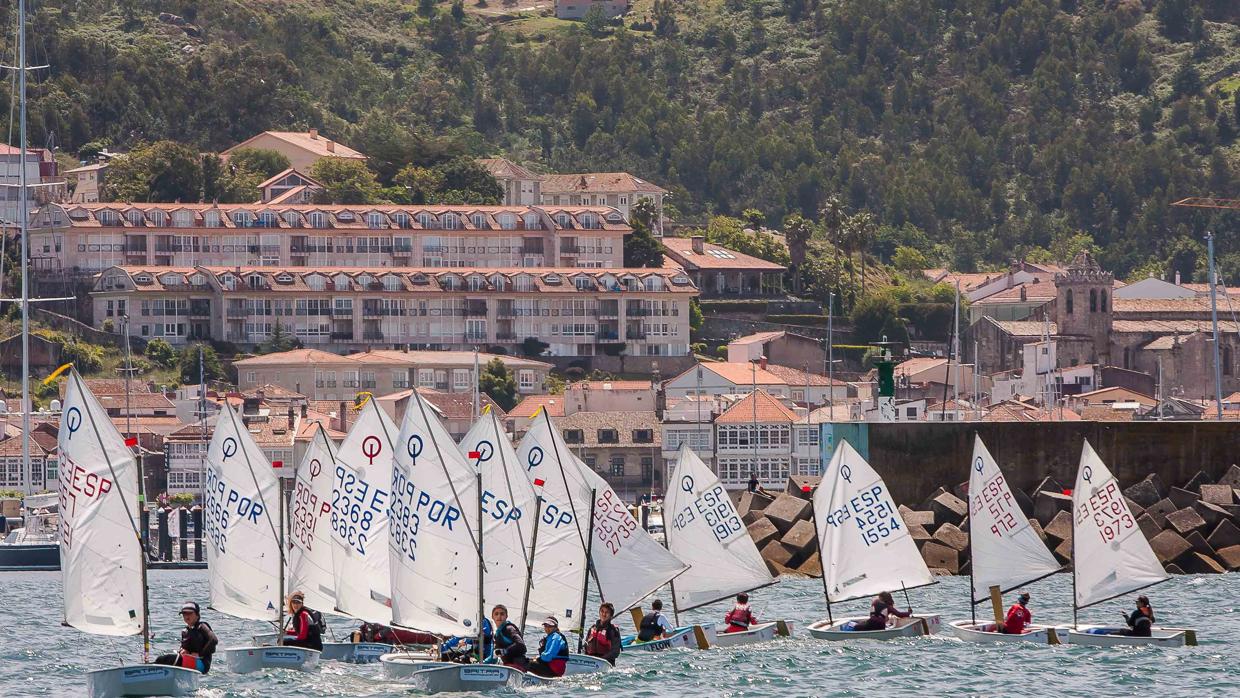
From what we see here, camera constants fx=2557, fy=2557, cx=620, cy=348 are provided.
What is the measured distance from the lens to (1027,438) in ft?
271

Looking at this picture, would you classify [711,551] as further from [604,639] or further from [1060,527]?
[1060,527]

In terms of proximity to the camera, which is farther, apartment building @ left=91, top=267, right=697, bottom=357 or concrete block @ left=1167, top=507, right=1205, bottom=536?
apartment building @ left=91, top=267, right=697, bottom=357

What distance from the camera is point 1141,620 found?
5753 centimetres

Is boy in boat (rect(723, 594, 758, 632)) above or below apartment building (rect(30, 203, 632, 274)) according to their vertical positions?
below

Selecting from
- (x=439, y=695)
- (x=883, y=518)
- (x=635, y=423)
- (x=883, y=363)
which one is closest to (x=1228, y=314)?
(x=635, y=423)

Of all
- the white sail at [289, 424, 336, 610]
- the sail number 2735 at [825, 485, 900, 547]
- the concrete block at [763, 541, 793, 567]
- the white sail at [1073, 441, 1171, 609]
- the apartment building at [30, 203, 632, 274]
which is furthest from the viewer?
the apartment building at [30, 203, 632, 274]

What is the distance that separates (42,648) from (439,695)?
1991cm

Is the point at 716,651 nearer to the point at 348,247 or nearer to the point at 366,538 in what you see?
the point at 366,538

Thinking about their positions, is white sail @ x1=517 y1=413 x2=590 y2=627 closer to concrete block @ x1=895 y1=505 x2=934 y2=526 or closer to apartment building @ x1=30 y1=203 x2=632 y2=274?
concrete block @ x1=895 y1=505 x2=934 y2=526

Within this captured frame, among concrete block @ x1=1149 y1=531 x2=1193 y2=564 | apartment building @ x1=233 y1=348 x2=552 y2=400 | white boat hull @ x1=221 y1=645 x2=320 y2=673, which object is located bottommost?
white boat hull @ x1=221 y1=645 x2=320 y2=673

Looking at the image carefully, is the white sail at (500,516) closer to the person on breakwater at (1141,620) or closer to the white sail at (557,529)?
the white sail at (557,529)

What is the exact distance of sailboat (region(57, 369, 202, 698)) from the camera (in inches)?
1929

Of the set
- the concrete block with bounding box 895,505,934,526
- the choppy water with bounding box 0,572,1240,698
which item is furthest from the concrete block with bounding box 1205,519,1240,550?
the choppy water with bounding box 0,572,1240,698

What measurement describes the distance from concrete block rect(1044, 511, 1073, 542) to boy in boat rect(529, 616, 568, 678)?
31.8 meters
